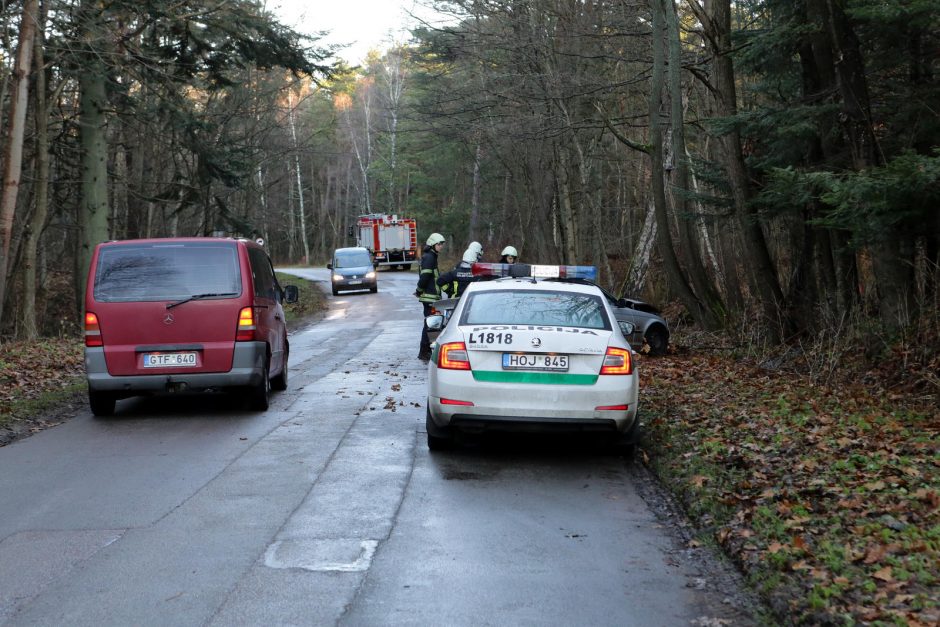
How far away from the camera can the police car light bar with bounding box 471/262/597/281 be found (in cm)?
1369

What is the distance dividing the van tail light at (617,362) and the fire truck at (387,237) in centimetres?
5060

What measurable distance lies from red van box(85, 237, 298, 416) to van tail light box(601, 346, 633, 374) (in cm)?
438

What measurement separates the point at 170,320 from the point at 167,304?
18cm

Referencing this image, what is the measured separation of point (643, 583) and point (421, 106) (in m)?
23.8

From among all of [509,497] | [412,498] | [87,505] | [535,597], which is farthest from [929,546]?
[87,505]

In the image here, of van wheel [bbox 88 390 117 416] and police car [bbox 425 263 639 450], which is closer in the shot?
police car [bbox 425 263 639 450]

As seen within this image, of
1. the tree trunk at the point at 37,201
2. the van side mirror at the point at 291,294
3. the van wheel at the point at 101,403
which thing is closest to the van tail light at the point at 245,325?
the van wheel at the point at 101,403

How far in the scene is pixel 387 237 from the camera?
5972 cm

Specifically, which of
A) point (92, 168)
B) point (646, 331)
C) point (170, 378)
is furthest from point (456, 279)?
point (92, 168)

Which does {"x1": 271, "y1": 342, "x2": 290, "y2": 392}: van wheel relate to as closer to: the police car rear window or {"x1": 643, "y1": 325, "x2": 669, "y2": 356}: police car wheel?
the police car rear window

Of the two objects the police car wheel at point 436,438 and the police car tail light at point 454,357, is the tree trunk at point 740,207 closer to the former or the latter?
the police car wheel at point 436,438

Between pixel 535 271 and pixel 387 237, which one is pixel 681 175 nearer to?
pixel 535 271

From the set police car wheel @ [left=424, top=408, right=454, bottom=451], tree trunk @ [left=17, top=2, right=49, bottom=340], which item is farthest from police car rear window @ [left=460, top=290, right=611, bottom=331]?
tree trunk @ [left=17, top=2, right=49, bottom=340]

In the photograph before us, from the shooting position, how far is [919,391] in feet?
34.5
